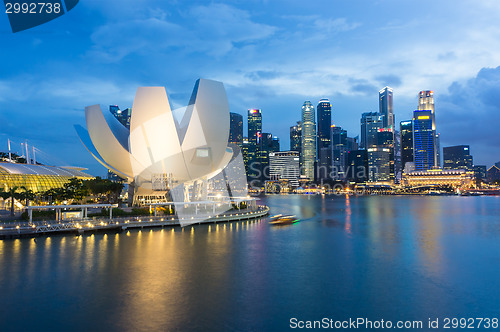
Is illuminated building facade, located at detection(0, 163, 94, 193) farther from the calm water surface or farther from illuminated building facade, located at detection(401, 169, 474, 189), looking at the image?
illuminated building facade, located at detection(401, 169, 474, 189)

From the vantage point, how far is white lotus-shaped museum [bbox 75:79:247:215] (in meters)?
34.3

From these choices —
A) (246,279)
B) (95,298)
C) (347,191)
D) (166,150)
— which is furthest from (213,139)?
(347,191)

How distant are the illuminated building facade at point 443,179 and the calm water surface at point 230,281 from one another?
161479 mm

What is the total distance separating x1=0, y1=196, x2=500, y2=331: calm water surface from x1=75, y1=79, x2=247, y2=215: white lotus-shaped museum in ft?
37.1

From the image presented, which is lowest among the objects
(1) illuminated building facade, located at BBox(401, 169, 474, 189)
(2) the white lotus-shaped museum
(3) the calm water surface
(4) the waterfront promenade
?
(3) the calm water surface

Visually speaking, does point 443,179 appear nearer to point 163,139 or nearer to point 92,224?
point 163,139

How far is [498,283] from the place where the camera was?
1636 centimetres

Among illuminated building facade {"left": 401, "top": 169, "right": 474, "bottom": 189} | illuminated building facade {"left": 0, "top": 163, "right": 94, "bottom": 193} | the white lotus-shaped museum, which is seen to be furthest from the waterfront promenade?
illuminated building facade {"left": 401, "top": 169, "right": 474, "bottom": 189}

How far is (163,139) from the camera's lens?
117ft

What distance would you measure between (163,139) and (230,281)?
22.3m

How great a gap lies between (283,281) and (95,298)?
7658 mm

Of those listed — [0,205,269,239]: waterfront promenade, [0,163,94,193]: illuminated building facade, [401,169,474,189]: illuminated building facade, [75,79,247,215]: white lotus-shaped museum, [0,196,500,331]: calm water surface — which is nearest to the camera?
[0,196,500,331]: calm water surface

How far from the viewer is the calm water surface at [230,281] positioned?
39.8 feet

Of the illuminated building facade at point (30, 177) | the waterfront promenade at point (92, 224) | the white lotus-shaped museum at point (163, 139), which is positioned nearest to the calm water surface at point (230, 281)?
the waterfront promenade at point (92, 224)
